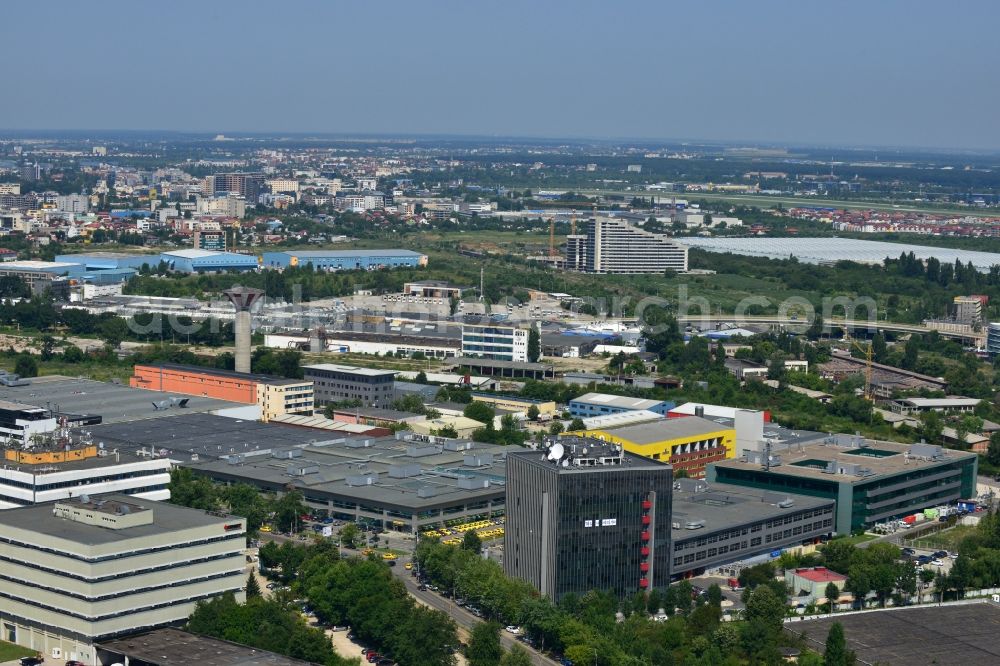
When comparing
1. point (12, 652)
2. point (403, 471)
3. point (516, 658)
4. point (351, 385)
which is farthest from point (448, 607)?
point (351, 385)

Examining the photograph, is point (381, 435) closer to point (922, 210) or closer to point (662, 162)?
point (922, 210)

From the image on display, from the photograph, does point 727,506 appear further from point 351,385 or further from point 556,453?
point 351,385

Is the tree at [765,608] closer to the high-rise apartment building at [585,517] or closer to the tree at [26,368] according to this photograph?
the high-rise apartment building at [585,517]

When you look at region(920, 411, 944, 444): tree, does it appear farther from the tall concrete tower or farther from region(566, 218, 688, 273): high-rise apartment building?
region(566, 218, 688, 273): high-rise apartment building

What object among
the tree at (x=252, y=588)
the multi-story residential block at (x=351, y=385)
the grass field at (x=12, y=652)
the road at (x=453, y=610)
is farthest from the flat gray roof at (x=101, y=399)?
the grass field at (x=12, y=652)

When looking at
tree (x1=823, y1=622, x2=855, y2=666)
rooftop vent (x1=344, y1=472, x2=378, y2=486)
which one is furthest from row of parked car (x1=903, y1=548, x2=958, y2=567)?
rooftop vent (x1=344, y1=472, x2=378, y2=486)

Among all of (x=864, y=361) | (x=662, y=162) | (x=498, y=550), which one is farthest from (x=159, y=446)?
(x=662, y=162)
